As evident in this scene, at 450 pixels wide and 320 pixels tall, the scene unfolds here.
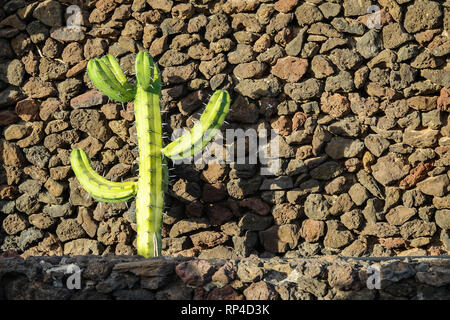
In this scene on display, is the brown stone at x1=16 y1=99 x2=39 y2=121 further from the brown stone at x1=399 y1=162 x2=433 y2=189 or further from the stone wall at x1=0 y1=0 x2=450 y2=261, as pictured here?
the brown stone at x1=399 y1=162 x2=433 y2=189

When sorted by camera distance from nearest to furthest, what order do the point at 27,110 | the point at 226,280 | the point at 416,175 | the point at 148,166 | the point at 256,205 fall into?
the point at 226,280 → the point at 148,166 → the point at 416,175 → the point at 256,205 → the point at 27,110

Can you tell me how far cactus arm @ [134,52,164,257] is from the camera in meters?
4.61

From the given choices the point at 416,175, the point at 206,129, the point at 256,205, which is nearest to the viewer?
the point at 206,129

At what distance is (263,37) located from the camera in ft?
17.7

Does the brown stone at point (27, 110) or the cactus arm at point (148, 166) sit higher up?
the brown stone at point (27, 110)

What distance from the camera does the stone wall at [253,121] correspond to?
16.7ft

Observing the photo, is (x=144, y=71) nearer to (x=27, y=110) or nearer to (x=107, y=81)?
(x=107, y=81)

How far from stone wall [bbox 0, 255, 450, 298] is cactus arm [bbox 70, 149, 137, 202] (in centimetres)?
92

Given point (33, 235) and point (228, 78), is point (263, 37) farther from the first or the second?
point (33, 235)

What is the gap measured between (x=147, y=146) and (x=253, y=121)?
1.07 m

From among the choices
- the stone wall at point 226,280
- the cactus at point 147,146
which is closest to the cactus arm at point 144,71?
the cactus at point 147,146

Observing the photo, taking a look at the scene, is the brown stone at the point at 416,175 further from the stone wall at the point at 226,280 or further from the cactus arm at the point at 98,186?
the cactus arm at the point at 98,186

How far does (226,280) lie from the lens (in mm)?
3670

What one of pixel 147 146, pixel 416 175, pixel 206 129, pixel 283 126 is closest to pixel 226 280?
pixel 206 129
